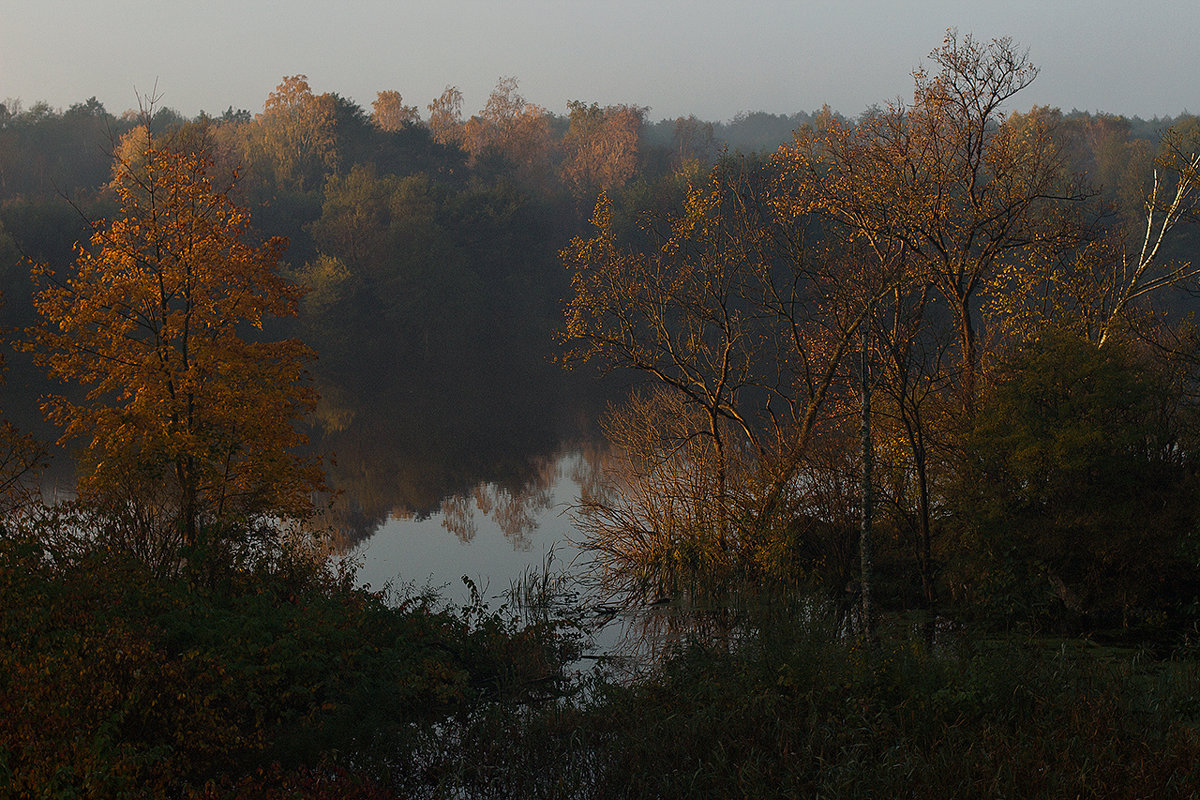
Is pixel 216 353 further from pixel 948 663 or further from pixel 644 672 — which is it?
pixel 948 663

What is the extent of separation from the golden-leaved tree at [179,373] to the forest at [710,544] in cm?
6

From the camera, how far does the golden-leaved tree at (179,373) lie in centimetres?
1367

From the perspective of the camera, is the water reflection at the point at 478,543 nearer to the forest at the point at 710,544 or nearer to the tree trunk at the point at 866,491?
the forest at the point at 710,544

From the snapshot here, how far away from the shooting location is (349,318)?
52.6 meters

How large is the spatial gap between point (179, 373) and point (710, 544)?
786 cm

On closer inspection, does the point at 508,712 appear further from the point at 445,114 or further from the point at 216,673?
the point at 445,114

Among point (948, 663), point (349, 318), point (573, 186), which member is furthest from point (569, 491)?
point (573, 186)

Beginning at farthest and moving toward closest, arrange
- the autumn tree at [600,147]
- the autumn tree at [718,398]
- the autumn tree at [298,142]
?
the autumn tree at [600,147] < the autumn tree at [298,142] < the autumn tree at [718,398]

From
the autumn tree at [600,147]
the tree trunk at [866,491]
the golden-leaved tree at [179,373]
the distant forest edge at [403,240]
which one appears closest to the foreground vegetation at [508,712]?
the tree trunk at [866,491]

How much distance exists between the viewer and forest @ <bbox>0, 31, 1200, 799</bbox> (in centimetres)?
748

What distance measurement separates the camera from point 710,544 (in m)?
14.9

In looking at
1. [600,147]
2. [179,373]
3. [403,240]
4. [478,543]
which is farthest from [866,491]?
[600,147]

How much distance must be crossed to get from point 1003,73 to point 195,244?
39.8 ft

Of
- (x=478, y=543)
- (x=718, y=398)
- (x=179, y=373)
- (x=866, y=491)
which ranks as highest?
(x=179, y=373)
